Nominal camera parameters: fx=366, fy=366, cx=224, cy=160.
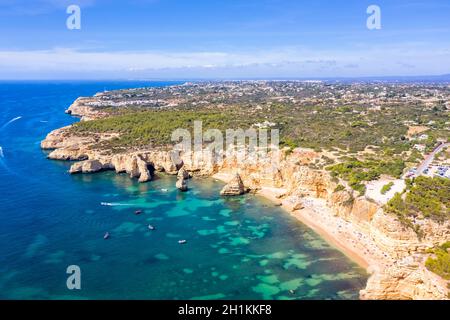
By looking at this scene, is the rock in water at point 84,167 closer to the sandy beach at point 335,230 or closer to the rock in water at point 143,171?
the rock in water at point 143,171

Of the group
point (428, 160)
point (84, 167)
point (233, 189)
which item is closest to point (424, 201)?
point (428, 160)

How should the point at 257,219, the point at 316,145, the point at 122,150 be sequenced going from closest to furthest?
the point at 257,219, the point at 316,145, the point at 122,150

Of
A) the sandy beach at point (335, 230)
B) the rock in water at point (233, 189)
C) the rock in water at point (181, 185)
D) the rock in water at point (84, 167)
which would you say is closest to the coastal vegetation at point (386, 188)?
the sandy beach at point (335, 230)

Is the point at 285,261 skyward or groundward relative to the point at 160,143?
groundward

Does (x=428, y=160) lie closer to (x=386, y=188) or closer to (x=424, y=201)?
(x=386, y=188)

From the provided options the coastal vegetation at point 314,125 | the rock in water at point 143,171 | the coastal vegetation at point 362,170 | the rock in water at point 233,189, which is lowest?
the rock in water at point 233,189

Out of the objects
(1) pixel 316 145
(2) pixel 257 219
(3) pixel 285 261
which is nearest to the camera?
(3) pixel 285 261

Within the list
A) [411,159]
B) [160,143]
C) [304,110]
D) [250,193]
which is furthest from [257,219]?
[304,110]

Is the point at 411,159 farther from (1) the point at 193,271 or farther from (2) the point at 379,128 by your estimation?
(1) the point at 193,271
